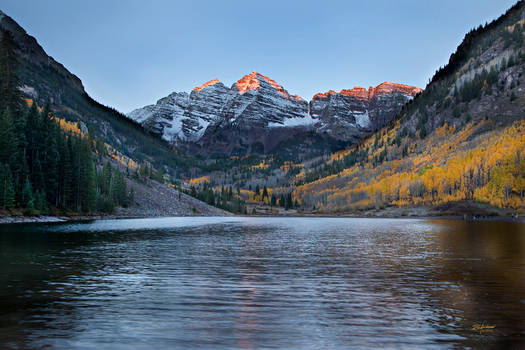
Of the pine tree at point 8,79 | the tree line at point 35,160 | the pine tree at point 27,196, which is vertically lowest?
the pine tree at point 27,196

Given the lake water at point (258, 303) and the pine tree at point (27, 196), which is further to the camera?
the pine tree at point (27, 196)

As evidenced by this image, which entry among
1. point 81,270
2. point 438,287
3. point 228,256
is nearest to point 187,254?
point 228,256

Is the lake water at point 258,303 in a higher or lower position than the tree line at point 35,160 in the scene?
lower

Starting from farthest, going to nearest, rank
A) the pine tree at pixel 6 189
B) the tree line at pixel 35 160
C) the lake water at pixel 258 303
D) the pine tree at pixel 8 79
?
the pine tree at pixel 8 79
the tree line at pixel 35 160
the pine tree at pixel 6 189
the lake water at pixel 258 303

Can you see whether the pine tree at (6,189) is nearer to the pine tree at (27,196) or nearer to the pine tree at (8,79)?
the pine tree at (27,196)

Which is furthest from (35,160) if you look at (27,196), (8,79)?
(8,79)

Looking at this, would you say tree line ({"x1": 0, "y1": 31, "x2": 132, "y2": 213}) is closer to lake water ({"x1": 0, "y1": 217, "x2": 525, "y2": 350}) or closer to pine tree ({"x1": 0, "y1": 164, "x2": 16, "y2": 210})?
pine tree ({"x1": 0, "y1": 164, "x2": 16, "y2": 210})

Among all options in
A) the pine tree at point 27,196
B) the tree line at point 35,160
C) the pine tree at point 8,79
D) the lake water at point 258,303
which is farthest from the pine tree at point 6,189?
the lake water at point 258,303

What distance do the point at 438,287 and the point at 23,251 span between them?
1460 inches

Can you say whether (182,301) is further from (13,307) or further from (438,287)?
(438,287)

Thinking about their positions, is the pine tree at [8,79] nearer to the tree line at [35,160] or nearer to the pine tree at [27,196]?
the tree line at [35,160]

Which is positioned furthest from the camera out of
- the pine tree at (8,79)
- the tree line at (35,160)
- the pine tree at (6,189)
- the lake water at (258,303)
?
the pine tree at (8,79)

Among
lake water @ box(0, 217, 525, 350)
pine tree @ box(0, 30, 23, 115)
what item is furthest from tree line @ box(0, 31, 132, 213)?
lake water @ box(0, 217, 525, 350)

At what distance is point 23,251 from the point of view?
3712 cm
